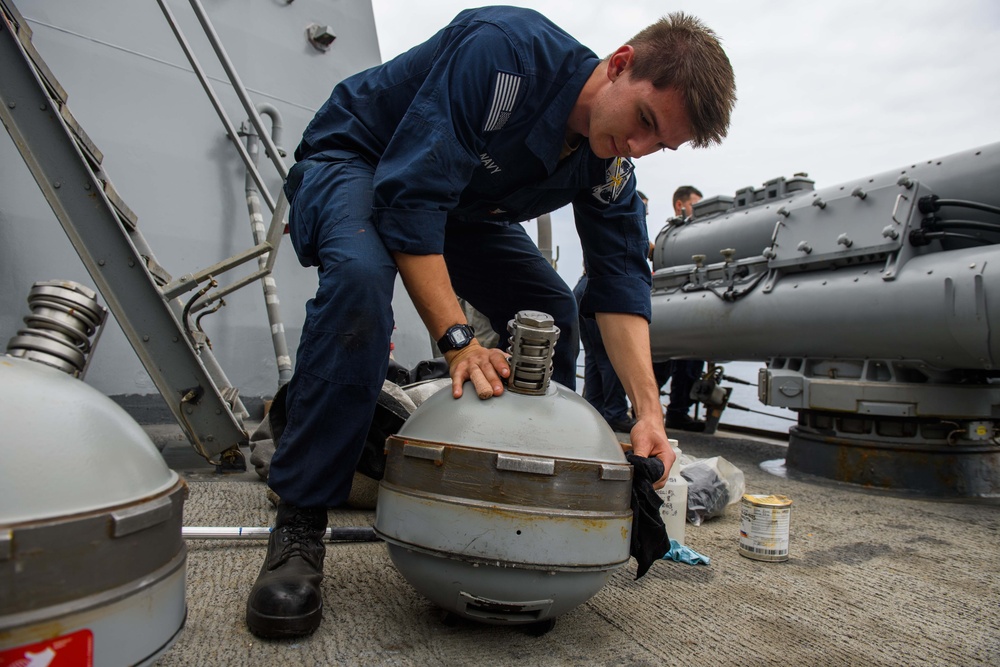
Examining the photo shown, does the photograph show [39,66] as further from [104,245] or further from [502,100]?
[502,100]

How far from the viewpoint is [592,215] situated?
5.15 feet

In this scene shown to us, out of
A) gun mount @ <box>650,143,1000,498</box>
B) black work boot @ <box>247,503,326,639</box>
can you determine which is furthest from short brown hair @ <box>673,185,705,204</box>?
Result: black work boot @ <box>247,503,326,639</box>

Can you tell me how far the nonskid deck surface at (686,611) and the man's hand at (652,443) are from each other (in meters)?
0.26

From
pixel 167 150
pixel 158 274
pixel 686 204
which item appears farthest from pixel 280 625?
pixel 686 204

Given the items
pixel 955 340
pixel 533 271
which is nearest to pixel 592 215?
pixel 533 271

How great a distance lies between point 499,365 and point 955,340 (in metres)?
2.21

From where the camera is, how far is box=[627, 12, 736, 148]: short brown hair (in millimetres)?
1194

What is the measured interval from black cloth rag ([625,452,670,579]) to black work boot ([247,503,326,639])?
1.68ft

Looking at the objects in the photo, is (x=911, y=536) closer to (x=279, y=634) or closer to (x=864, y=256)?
(x=864, y=256)

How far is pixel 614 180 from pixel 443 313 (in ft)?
1.97

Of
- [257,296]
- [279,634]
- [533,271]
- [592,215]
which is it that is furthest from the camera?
[257,296]

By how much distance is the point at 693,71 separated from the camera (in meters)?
1.19

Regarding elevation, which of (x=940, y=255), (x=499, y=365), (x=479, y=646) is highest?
(x=940, y=255)

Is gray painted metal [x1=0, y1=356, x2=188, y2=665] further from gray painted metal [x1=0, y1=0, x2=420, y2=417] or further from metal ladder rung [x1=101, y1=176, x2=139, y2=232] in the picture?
gray painted metal [x1=0, y1=0, x2=420, y2=417]
